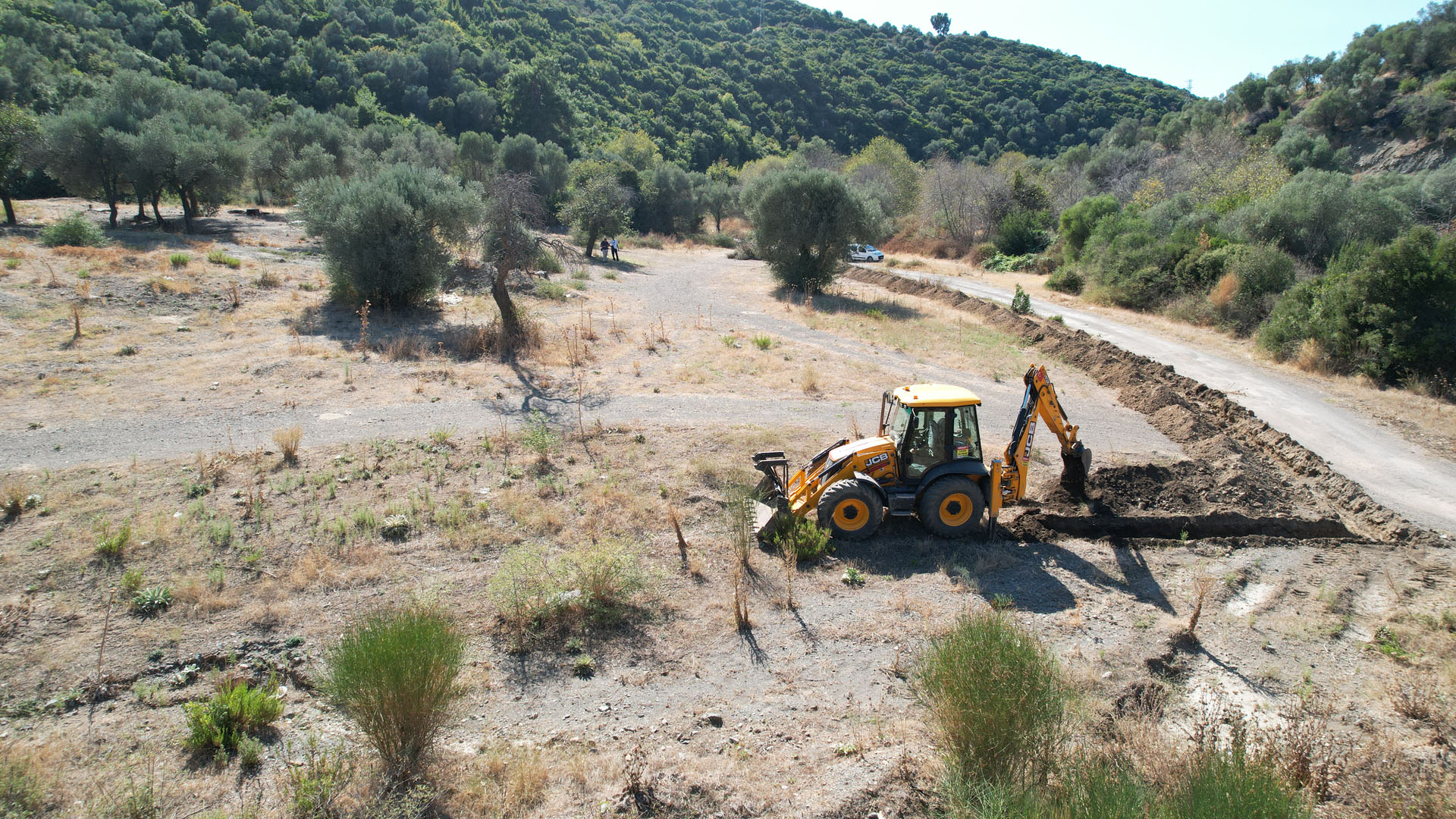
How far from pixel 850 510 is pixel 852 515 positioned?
9 centimetres

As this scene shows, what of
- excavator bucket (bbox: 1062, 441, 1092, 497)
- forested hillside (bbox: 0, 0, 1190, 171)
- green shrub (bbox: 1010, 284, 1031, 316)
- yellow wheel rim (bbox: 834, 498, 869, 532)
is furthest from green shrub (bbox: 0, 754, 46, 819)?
forested hillside (bbox: 0, 0, 1190, 171)

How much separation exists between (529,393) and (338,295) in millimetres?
10354

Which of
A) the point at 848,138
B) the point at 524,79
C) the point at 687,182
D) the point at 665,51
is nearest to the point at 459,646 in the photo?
the point at 687,182

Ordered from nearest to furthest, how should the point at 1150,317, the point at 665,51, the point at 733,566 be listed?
1. the point at 733,566
2. the point at 1150,317
3. the point at 665,51

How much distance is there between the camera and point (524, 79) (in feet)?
213

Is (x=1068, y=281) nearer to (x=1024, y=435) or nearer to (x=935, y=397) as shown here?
(x=1024, y=435)

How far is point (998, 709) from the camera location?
462cm

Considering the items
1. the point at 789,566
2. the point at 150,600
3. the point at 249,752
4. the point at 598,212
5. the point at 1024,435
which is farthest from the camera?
the point at 598,212

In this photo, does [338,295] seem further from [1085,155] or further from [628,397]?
[1085,155]

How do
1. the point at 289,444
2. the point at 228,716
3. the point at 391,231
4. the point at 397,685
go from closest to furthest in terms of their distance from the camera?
1. the point at 397,685
2. the point at 228,716
3. the point at 289,444
4. the point at 391,231

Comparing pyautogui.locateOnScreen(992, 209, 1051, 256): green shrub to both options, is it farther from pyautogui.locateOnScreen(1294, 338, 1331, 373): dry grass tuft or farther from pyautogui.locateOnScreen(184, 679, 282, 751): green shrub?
pyautogui.locateOnScreen(184, 679, 282, 751): green shrub

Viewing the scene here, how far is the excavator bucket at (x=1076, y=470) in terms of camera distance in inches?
392

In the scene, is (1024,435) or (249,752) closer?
(249,752)

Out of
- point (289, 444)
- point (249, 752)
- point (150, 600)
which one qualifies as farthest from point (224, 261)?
point (249, 752)
